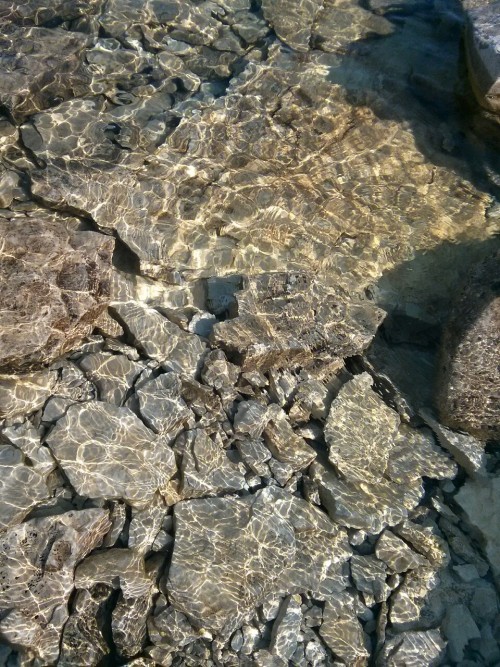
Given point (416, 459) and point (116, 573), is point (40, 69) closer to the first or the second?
point (116, 573)

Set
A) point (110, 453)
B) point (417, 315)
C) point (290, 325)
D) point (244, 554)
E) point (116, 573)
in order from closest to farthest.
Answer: point (116, 573)
point (244, 554)
point (110, 453)
point (290, 325)
point (417, 315)

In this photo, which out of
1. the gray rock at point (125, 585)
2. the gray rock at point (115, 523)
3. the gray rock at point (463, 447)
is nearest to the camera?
the gray rock at point (125, 585)

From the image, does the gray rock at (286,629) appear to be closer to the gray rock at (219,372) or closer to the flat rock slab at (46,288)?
the gray rock at (219,372)

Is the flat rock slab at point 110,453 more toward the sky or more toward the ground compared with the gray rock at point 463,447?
more toward the ground

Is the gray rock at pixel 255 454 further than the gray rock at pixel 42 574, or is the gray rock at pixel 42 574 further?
the gray rock at pixel 255 454

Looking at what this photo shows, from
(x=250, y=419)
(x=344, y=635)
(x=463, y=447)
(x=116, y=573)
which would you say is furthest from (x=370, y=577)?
(x=116, y=573)

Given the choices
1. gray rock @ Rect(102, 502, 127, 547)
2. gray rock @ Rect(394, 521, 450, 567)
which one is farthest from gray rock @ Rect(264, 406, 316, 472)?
gray rock @ Rect(102, 502, 127, 547)

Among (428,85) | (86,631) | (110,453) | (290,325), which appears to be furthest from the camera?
(428,85)

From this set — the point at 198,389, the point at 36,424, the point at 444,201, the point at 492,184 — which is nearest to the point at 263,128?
the point at 444,201

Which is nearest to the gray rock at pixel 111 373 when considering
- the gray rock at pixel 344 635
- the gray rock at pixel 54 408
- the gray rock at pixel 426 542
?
the gray rock at pixel 54 408
